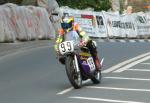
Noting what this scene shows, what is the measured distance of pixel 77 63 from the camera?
13234 millimetres

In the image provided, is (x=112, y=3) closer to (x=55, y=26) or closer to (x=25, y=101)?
(x=55, y=26)

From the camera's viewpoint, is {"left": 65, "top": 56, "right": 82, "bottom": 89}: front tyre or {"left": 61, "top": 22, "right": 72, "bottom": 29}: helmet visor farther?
{"left": 61, "top": 22, "right": 72, "bottom": 29}: helmet visor

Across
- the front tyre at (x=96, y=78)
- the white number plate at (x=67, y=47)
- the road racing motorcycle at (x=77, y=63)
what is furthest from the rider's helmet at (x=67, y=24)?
the front tyre at (x=96, y=78)

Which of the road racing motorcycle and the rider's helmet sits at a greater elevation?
the rider's helmet

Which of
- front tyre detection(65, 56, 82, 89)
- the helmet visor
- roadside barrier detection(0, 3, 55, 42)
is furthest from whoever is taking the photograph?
roadside barrier detection(0, 3, 55, 42)

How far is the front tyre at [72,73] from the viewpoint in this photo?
42.7ft

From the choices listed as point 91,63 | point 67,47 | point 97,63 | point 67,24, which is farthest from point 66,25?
point 97,63

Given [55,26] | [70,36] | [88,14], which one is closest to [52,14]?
[55,26]

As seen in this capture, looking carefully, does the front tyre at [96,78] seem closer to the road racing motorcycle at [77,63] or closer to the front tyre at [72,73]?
the road racing motorcycle at [77,63]

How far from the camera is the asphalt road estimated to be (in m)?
12.1

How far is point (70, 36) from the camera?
13508mm

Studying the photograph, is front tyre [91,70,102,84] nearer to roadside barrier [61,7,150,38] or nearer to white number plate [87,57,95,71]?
white number plate [87,57,95,71]

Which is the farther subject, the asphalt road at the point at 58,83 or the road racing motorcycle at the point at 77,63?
the road racing motorcycle at the point at 77,63

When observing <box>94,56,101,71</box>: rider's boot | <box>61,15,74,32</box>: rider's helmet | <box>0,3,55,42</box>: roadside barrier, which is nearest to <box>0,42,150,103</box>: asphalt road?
<box>94,56,101,71</box>: rider's boot
